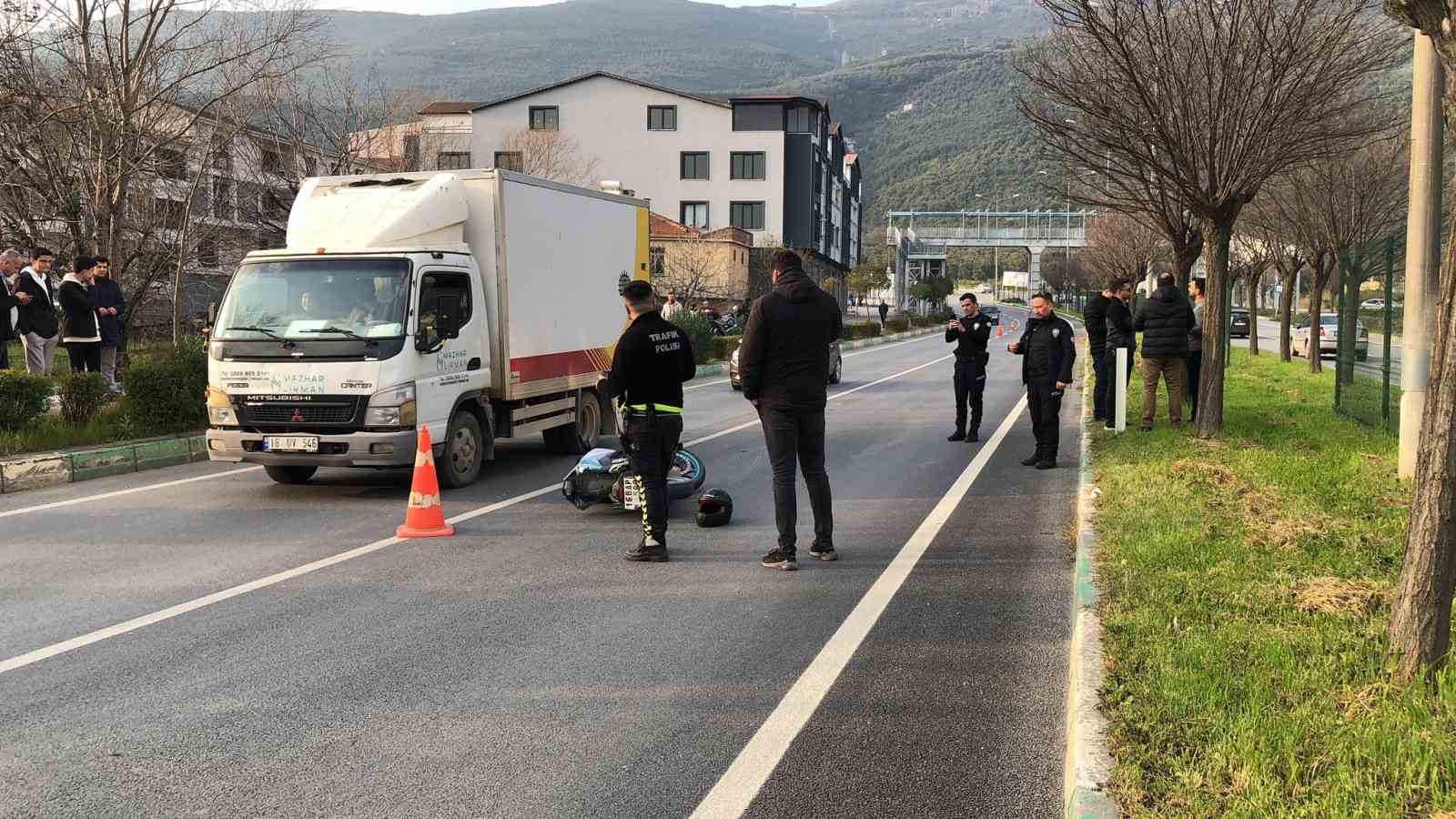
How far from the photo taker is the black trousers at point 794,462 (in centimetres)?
779

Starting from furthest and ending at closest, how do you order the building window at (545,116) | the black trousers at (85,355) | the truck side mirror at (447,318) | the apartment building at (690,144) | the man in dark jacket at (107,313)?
the building window at (545,116) < the apartment building at (690,144) < the man in dark jacket at (107,313) < the black trousers at (85,355) < the truck side mirror at (447,318)

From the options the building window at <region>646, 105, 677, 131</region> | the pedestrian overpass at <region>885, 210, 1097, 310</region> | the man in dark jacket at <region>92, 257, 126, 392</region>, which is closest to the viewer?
the man in dark jacket at <region>92, 257, 126, 392</region>

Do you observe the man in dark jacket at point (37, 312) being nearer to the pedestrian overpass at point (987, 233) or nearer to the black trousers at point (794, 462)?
the black trousers at point (794, 462)

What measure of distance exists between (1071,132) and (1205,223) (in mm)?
2196

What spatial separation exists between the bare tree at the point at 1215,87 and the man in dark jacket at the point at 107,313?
1145 centimetres

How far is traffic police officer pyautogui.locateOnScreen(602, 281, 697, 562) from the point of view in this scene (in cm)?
809

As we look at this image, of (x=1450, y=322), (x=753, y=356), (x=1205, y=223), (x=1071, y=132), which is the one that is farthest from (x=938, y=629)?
(x=1071, y=132)

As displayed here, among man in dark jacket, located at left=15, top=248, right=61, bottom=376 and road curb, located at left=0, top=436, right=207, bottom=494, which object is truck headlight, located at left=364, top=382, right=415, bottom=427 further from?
man in dark jacket, located at left=15, top=248, right=61, bottom=376

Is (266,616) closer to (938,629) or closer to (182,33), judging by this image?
(938,629)

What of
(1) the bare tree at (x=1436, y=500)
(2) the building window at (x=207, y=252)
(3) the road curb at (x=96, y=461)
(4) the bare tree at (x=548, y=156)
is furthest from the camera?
(4) the bare tree at (x=548, y=156)

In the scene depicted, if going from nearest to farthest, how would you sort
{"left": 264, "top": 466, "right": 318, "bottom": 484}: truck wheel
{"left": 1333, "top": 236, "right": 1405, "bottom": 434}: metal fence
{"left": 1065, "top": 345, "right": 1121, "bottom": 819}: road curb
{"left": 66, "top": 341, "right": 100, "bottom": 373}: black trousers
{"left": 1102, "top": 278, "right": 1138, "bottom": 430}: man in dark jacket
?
1. {"left": 1065, "top": 345, "right": 1121, "bottom": 819}: road curb
2. {"left": 264, "top": 466, "right": 318, "bottom": 484}: truck wheel
3. {"left": 1333, "top": 236, "right": 1405, "bottom": 434}: metal fence
4. {"left": 66, "top": 341, "right": 100, "bottom": 373}: black trousers
5. {"left": 1102, "top": 278, "right": 1138, "bottom": 430}: man in dark jacket

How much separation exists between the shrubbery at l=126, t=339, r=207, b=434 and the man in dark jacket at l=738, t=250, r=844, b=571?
8711 mm

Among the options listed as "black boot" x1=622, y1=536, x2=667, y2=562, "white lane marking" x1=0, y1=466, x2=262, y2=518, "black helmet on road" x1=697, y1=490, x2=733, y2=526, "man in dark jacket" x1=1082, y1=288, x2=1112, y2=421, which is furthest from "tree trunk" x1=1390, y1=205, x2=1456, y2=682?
"man in dark jacket" x1=1082, y1=288, x2=1112, y2=421

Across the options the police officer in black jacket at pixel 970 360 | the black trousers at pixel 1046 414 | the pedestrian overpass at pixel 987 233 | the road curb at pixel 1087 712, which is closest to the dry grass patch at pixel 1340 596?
the road curb at pixel 1087 712
